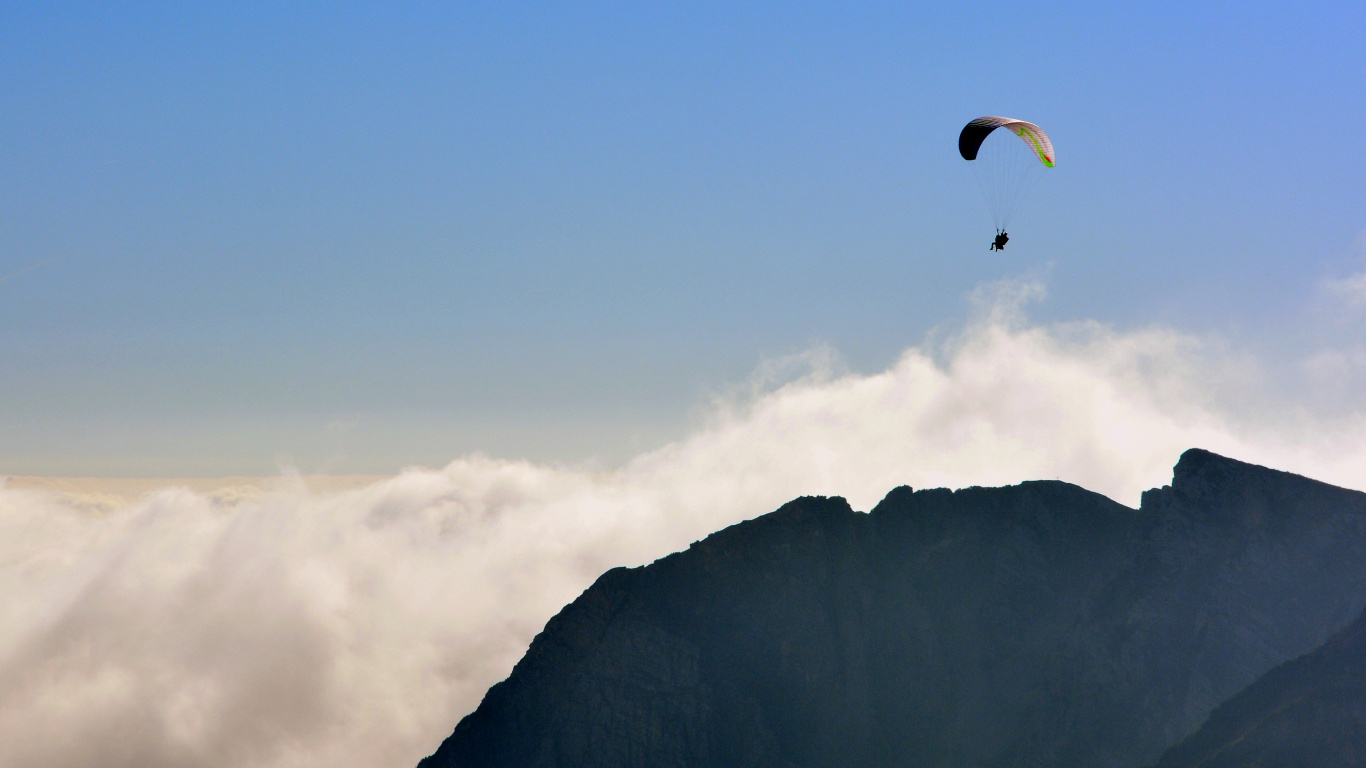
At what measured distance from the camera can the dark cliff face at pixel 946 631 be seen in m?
121

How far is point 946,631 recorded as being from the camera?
149750 mm

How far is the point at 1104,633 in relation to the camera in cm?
13175

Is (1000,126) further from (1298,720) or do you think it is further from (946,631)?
(946,631)

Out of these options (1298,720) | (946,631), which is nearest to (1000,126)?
(1298,720)

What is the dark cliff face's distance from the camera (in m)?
121

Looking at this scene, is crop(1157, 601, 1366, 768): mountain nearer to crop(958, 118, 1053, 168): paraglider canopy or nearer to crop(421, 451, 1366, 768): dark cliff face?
crop(421, 451, 1366, 768): dark cliff face

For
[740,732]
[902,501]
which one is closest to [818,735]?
[740,732]

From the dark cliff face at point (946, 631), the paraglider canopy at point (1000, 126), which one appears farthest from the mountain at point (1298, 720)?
the paraglider canopy at point (1000, 126)

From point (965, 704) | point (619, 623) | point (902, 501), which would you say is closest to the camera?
point (965, 704)

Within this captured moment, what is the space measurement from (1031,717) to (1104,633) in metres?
15.9

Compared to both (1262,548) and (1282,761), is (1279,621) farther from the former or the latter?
(1282,761)

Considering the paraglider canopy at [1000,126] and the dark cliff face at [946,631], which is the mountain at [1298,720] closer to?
the dark cliff face at [946,631]

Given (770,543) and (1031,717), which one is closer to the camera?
(1031,717)

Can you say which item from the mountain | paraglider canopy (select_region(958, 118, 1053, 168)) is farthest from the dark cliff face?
paraglider canopy (select_region(958, 118, 1053, 168))
